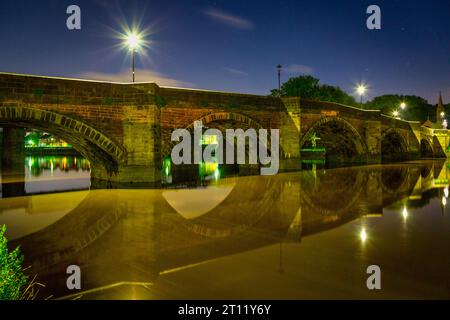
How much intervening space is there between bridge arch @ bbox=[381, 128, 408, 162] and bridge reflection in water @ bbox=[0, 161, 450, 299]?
3697 centimetres

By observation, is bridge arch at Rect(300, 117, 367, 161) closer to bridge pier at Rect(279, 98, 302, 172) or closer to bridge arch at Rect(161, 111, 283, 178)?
bridge pier at Rect(279, 98, 302, 172)

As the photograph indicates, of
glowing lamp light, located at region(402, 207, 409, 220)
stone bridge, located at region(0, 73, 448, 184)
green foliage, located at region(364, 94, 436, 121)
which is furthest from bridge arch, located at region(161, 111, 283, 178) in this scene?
green foliage, located at region(364, 94, 436, 121)

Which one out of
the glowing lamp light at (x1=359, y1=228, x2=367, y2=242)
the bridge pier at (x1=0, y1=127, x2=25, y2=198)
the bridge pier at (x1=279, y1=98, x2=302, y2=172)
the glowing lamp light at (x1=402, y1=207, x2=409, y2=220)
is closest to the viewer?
the glowing lamp light at (x1=359, y1=228, x2=367, y2=242)

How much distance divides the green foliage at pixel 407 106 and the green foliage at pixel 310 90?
23958mm

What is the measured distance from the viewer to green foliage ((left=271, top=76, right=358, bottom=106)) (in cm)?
6525

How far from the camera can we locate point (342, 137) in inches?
1471

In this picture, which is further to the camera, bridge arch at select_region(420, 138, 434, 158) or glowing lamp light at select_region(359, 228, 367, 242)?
bridge arch at select_region(420, 138, 434, 158)

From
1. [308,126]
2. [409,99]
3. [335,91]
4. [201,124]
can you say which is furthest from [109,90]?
[409,99]

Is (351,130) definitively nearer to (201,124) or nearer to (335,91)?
(201,124)

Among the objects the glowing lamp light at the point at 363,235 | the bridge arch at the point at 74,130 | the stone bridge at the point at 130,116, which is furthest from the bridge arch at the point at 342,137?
the glowing lamp light at the point at 363,235


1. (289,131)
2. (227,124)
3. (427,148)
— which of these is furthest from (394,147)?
(227,124)

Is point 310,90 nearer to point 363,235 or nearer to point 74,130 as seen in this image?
point 74,130

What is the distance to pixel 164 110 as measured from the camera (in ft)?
62.6
